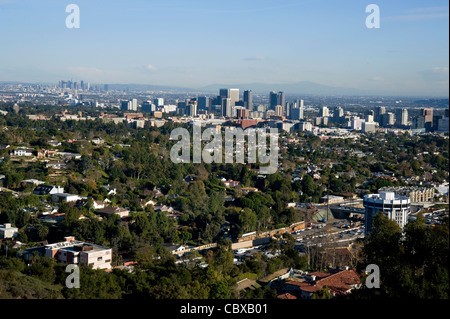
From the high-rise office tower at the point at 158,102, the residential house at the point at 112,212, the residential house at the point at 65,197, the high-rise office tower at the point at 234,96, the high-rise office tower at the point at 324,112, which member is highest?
the high-rise office tower at the point at 234,96

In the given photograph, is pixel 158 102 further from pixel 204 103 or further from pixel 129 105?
pixel 204 103

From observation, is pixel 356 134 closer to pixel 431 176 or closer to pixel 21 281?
pixel 431 176

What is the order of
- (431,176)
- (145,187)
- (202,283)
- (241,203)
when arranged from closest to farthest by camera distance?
(202,283) < (241,203) < (145,187) < (431,176)

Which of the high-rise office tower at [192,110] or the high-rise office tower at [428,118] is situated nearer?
the high-rise office tower at [428,118]

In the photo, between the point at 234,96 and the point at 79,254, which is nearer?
the point at 79,254

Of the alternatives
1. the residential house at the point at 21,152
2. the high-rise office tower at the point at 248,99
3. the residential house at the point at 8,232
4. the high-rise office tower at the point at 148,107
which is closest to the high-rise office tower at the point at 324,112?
the high-rise office tower at the point at 248,99

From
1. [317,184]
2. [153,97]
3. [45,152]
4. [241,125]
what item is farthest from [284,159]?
[153,97]

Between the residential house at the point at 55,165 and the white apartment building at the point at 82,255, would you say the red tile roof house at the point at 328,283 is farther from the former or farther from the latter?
the residential house at the point at 55,165

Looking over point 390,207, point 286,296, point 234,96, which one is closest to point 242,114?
point 234,96
